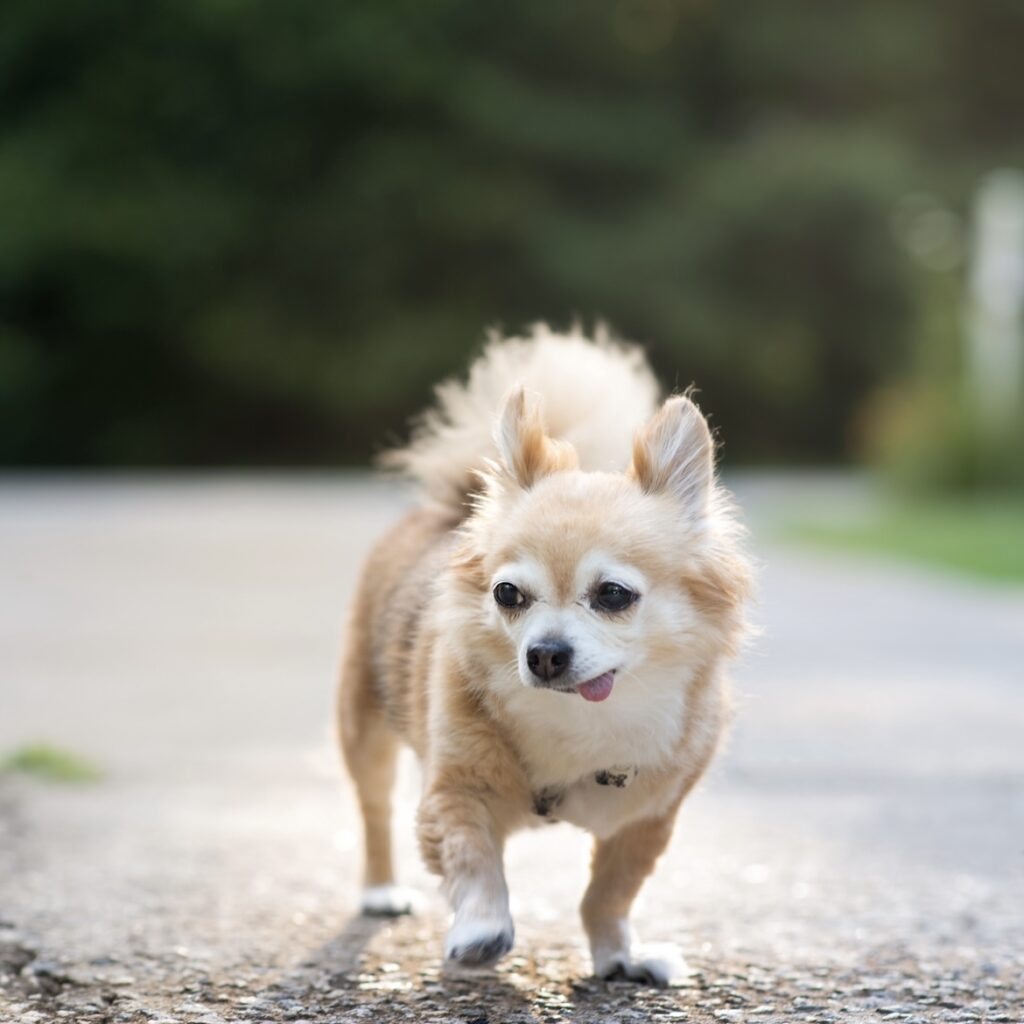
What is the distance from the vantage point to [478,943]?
323cm

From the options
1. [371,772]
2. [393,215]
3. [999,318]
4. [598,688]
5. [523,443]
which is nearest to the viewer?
[598,688]

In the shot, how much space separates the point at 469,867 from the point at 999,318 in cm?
1692

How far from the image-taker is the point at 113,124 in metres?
28.4

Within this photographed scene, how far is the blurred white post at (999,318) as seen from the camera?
18.8 m

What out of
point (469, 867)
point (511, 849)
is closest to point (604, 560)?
point (469, 867)

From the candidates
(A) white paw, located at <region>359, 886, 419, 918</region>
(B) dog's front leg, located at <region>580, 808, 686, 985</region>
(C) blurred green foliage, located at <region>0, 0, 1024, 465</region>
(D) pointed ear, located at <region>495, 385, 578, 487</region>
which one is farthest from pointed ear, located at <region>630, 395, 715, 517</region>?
(C) blurred green foliage, located at <region>0, 0, 1024, 465</region>

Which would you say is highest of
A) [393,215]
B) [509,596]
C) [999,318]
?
[393,215]

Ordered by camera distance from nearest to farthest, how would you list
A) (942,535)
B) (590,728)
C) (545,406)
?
(590,728)
(545,406)
(942,535)

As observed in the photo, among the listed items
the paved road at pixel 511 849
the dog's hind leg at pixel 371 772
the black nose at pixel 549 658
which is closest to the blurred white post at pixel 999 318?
the paved road at pixel 511 849

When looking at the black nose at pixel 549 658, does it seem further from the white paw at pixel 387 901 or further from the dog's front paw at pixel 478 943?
the white paw at pixel 387 901

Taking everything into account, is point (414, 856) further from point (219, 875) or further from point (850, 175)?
point (850, 175)

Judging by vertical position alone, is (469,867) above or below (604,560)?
below

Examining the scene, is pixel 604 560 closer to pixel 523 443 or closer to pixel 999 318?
pixel 523 443

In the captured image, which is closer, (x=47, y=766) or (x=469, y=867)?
(x=469, y=867)
